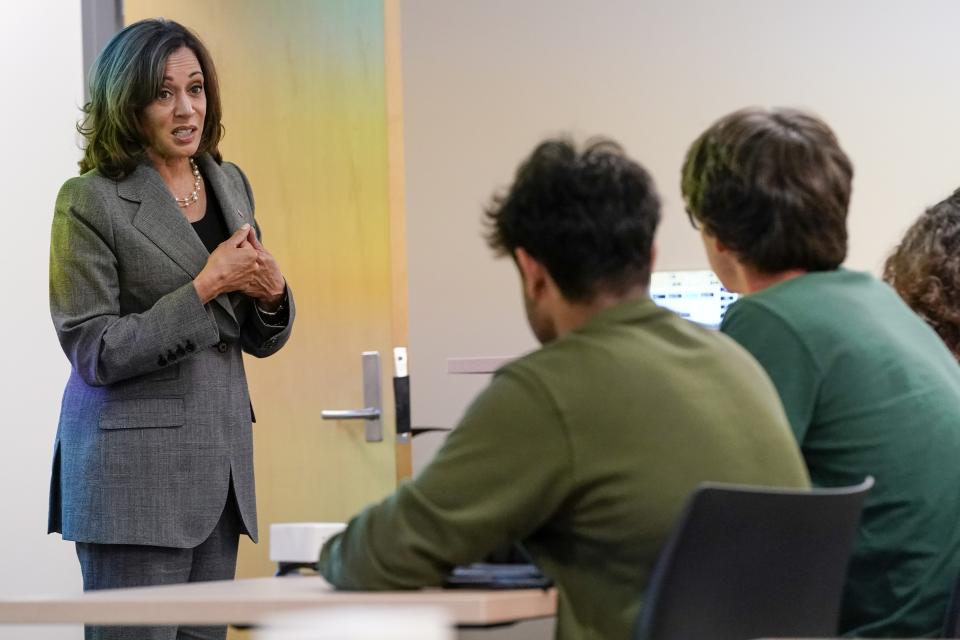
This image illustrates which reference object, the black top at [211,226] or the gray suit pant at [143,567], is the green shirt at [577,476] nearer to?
the gray suit pant at [143,567]

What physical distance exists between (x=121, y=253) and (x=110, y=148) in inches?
8.6

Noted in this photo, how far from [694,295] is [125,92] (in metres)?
1.86

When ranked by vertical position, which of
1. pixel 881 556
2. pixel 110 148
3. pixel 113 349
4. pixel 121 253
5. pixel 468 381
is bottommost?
pixel 468 381

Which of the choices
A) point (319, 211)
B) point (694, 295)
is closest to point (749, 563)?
point (319, 211)

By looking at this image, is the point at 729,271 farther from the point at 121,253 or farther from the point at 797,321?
the point at 121,253

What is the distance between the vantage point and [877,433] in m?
1.74

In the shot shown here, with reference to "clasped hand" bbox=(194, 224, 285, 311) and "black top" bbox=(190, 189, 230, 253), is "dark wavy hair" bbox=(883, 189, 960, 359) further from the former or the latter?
"black top" bbox=(190, 189, 230, 253)

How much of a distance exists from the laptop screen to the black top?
150cm

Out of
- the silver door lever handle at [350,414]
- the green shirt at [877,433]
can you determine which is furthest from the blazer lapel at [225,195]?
the green shirt at [877,433]

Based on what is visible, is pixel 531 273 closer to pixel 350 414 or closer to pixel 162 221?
pixel 162 221

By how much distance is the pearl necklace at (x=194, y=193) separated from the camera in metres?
2.62

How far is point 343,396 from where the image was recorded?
333cm

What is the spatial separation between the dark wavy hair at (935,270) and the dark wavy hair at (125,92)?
4.79 feet

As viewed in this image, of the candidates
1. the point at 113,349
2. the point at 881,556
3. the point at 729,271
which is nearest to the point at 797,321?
the point at 729,271
